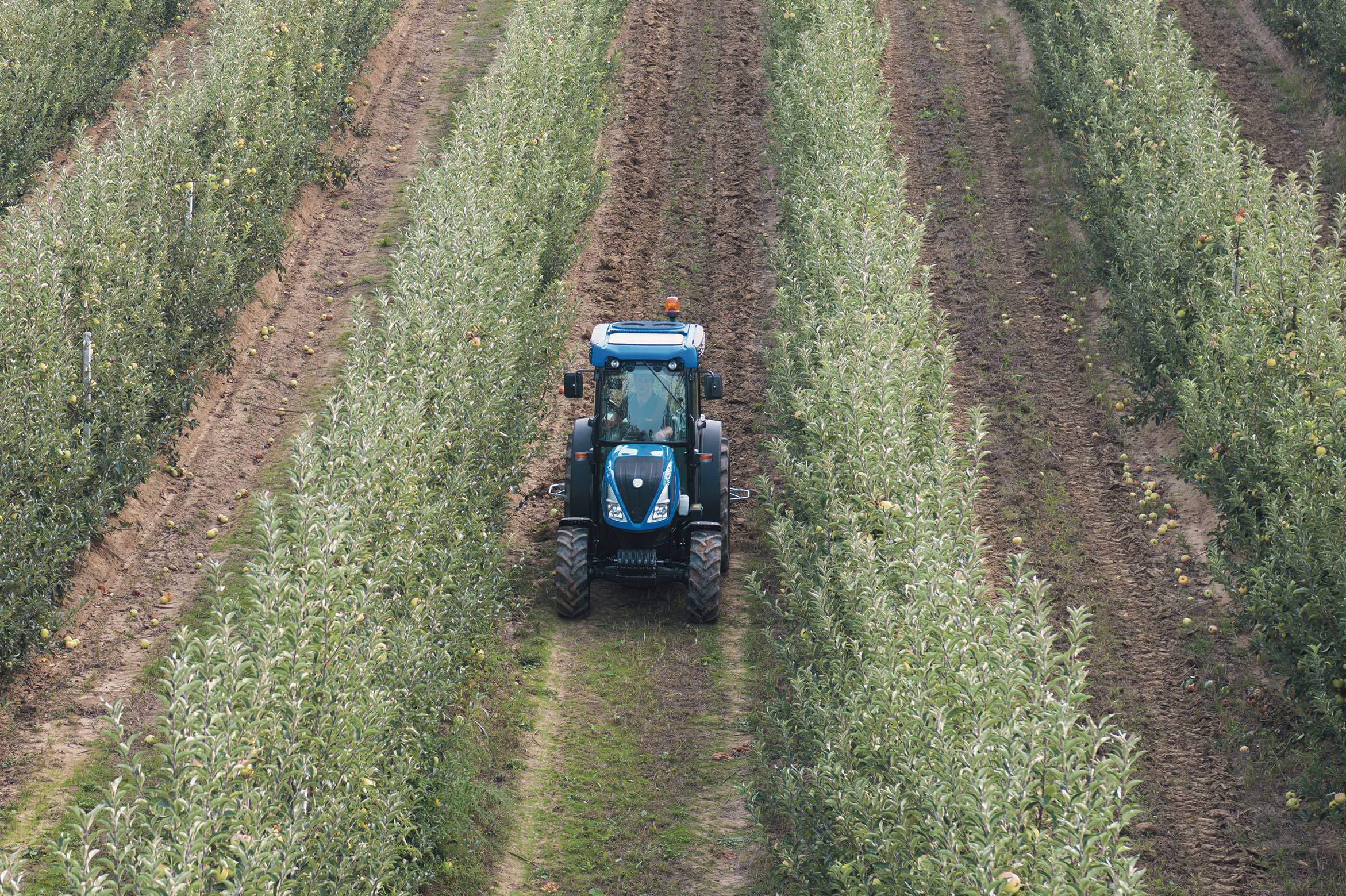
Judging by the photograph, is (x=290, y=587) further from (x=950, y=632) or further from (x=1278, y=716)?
(x=1278, y=716)

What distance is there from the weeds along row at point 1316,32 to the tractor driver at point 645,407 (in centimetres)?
1470

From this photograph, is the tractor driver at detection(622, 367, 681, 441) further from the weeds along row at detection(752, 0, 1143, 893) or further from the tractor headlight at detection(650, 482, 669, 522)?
the weeds along row at detection(752, 0, 1143, 893)

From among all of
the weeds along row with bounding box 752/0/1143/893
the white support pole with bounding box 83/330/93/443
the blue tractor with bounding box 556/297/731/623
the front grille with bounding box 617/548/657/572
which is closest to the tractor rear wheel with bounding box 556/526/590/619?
the blue tractor with bounding box 556/297/731/623

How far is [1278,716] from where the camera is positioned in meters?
11.3

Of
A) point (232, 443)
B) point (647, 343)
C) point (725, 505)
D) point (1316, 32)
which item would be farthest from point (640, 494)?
point (1316, 32)

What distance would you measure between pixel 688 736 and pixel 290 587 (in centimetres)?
484

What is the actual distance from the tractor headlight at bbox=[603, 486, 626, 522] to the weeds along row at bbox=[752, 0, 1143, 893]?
1.65m

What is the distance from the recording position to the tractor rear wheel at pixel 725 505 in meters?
13.9

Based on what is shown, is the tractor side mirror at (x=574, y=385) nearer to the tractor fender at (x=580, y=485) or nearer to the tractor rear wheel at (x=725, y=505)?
the tractor fender at (x=580, y=485)

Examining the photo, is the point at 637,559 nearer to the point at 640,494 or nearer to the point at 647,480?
the point at 640,494

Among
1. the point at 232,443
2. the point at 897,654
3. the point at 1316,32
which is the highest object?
the point at 1316,32

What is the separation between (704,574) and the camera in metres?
13.0

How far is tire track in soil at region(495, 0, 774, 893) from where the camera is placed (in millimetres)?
10633

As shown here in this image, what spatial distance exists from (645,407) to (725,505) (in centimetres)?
141
